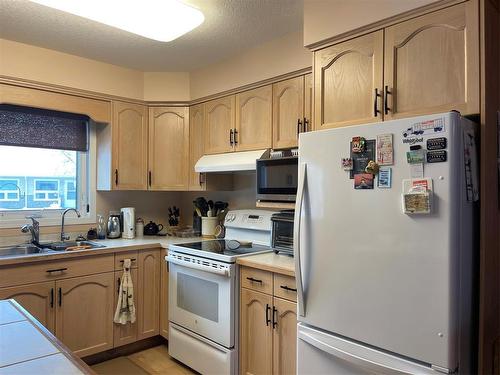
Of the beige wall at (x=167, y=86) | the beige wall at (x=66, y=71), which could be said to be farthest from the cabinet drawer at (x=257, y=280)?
the beige wall at (x=66, y=71)

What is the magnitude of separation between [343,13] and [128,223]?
94.2 inches

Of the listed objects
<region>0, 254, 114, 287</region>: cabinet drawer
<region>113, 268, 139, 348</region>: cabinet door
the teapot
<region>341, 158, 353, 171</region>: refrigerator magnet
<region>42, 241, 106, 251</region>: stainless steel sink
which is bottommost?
<region>113, 268, 139, 348</region>: cabinet door

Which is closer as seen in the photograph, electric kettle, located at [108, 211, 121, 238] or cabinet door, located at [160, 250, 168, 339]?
cabinet door, located at [160, 250, 168, 339]

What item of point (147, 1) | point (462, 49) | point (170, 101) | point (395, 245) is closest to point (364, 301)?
point (395, 245)

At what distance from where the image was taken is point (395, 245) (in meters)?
1.45

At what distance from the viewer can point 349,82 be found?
6.27 feet

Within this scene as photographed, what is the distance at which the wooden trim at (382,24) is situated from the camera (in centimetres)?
159

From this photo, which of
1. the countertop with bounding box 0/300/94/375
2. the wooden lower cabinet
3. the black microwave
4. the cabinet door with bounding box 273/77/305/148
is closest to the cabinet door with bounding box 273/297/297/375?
the wooden lower cabinet

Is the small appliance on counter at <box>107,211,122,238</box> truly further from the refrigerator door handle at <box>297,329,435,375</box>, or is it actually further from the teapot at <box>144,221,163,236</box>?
the refrigerator door handle at <box>297,329,435,375</box>

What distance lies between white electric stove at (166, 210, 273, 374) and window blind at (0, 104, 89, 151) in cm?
134

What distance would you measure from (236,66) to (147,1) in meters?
1.14

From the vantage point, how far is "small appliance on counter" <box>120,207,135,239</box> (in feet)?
10.7

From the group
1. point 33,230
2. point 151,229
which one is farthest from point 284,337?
point 33,230

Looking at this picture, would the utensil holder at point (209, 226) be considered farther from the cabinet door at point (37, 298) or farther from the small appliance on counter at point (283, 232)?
the cabinet door at point (37, 298)
